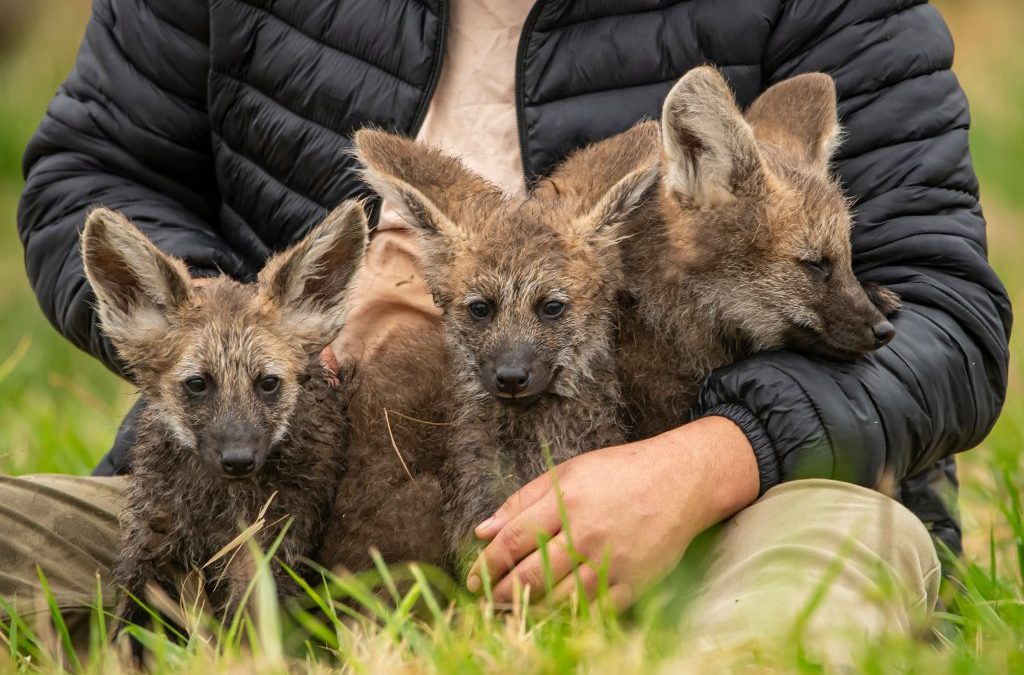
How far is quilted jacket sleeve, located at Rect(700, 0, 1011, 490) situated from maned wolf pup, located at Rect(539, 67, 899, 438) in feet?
0.50

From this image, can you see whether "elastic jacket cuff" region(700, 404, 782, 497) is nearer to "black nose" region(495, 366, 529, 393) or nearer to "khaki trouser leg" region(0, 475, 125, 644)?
"black nose" region(495, 366, 529, 393)

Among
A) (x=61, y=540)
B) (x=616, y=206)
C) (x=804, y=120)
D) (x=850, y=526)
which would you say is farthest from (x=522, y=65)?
(x=61, y=540)

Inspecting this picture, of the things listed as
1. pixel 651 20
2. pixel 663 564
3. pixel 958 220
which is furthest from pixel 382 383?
pixel 958 220

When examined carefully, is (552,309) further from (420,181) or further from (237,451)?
(237,451)

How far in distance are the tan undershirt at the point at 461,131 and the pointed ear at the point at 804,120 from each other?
0.78 metres

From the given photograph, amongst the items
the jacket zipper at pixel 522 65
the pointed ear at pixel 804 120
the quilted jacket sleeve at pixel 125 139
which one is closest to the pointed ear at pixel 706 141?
the pointed ear at pixel 804 120

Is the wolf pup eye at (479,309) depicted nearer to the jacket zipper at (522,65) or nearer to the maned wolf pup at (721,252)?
the maned wolf pup at (721,252)

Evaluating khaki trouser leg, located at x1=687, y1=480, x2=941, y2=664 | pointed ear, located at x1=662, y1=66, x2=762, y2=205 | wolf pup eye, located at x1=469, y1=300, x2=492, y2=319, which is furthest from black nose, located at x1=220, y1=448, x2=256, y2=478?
pointed ear, located at x1=662, y1=66, x2=762, y2=205

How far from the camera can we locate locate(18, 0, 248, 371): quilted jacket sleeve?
180 inches

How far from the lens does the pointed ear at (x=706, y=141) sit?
143 inches

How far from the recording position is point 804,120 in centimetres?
397

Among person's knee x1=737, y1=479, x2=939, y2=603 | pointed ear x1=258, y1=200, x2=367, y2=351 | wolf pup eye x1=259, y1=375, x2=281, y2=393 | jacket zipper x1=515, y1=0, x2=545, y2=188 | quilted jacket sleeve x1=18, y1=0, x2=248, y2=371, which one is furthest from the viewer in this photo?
quilted jacket sleeve x1=18, y1=0, x2=248, y2=371

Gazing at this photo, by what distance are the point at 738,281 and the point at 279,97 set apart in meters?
1.70

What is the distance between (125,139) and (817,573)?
286 cm
